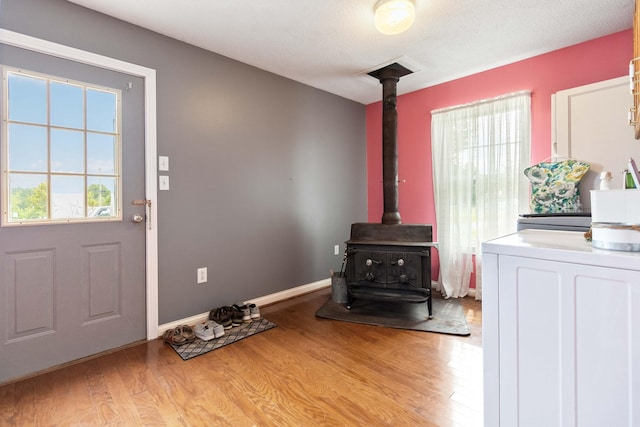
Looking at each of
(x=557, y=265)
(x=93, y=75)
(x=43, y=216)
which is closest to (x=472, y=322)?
(x=557, y=265)

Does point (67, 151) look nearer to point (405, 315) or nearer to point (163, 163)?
point (163, 163)

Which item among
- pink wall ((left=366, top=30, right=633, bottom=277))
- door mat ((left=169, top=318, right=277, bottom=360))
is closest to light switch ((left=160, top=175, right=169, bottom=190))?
door mat ((left=169, top=318, right=277, bottom=360))

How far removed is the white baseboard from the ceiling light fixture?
2.42 meters

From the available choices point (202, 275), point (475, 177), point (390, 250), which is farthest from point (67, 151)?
point (475, 177)

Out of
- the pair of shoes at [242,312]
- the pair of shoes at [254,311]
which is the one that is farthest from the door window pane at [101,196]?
the pair of shoes at [254,311]

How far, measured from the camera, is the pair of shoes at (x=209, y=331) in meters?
2.21

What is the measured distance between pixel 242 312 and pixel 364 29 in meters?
2.39

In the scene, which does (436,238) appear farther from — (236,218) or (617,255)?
(617,255)

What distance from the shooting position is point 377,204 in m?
3.92

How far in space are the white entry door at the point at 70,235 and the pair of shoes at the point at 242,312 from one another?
2.18ft

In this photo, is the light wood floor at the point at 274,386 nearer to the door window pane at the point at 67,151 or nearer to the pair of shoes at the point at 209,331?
the pair of shoes at the point at 209,331

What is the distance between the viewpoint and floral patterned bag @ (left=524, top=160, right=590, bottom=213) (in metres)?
2.26

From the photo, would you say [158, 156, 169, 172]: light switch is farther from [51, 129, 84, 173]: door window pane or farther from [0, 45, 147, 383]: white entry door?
[51, 129, 84, 173]: door window pane

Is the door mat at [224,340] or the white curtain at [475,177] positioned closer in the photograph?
the door mat at [224,340]
